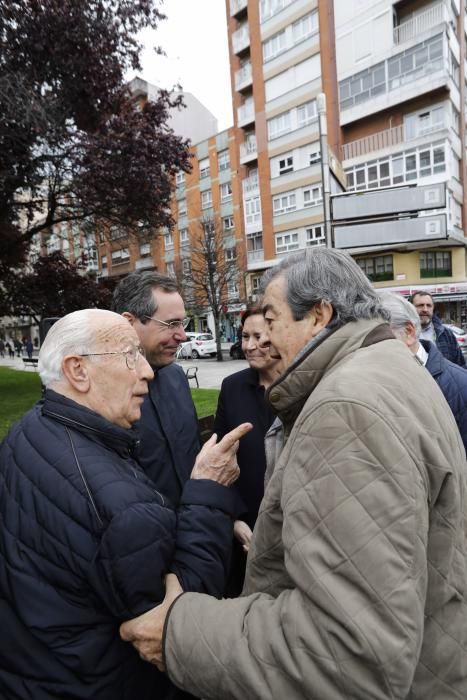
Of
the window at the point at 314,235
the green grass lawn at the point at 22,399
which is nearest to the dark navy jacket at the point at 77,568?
the green grass lawn at the point at 22,399

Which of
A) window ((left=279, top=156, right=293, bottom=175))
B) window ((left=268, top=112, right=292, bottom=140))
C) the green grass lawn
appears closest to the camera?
the green grass lawn

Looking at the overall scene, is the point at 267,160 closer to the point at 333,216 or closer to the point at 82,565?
the point at 333,216

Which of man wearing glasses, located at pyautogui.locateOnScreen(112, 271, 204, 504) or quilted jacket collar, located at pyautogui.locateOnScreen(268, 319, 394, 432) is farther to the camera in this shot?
man wearing glasses, located at pyautogui.locateOnScreen(112, 271, 204, 504)

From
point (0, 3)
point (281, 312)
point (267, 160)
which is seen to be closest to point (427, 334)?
point (281, 312)

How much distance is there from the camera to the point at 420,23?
79.6 feet

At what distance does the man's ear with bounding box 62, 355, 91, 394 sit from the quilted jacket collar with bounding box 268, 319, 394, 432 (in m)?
0.67

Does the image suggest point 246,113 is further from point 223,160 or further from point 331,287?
point 331,287

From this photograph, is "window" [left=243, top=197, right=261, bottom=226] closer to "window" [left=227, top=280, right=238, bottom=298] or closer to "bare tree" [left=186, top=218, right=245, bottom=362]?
"bare tree" [left=186, top=218, right=245, bottom=362]

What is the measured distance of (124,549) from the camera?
125cm

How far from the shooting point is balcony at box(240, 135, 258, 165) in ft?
108

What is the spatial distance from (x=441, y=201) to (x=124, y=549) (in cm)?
461

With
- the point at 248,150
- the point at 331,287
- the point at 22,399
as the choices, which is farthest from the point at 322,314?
the point at 248,150

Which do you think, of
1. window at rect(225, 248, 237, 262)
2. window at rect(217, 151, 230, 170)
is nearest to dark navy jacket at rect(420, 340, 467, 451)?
window at rect(225, 248, 237, 262)

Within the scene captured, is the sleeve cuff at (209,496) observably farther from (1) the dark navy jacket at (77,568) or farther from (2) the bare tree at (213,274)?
(2) the bare tree at (213,274)
